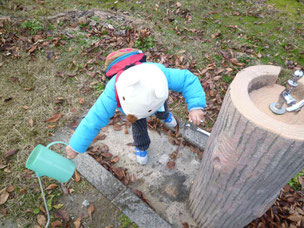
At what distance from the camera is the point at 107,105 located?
1.79 metres

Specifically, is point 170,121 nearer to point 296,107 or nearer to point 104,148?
point 104,148

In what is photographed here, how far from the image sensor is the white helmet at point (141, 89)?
1.48m

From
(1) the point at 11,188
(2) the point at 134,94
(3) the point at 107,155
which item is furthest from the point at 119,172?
(2) the point at 134,94

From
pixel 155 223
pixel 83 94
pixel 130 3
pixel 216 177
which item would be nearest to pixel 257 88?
pixel 216 177

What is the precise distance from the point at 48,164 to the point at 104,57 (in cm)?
291

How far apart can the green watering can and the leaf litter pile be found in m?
0.59

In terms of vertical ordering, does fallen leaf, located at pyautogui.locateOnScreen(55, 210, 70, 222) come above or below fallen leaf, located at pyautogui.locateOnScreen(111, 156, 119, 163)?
below

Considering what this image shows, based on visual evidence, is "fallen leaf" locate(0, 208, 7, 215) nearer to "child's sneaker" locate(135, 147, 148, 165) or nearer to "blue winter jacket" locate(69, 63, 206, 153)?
"blue winter jacket" locate(69, 63, 206, 153)

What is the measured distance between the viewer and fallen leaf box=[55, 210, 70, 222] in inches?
89.5

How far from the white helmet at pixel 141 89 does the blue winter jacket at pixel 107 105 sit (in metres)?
0.24

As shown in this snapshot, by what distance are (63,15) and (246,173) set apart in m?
5.68

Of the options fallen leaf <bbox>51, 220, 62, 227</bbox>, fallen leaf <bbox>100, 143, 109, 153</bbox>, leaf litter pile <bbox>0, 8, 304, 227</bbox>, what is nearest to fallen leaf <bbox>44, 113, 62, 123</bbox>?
leaf litter pile <bbox>0, 8, 304, 227</bbox>

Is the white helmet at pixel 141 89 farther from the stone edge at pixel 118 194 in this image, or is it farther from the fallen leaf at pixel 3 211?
the fallen leaf at pixel 3 211

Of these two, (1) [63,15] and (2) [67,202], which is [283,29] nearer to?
(1) [63,15]
